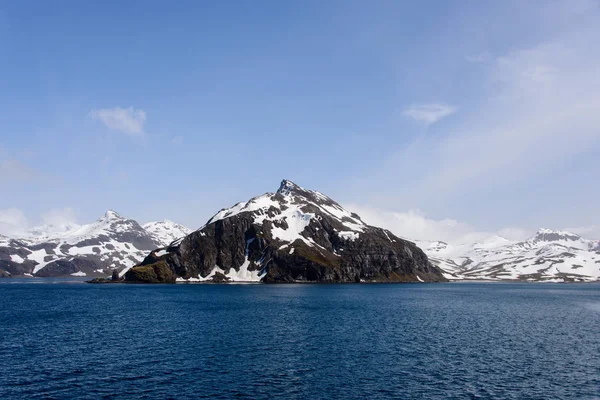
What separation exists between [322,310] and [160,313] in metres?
42.3

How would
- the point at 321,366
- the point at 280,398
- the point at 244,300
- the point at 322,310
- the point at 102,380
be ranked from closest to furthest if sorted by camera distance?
the point at 280,398 < the point at 102,380 < the point at 321,366 < the point at 322,310 < the point at 244,300

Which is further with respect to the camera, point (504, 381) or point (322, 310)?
point (322, 310)

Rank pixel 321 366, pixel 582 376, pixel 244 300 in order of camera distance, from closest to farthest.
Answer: pixel 582 376
pixel 321 366
pixel 244 300

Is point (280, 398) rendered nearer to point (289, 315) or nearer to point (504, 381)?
point (504, 381)

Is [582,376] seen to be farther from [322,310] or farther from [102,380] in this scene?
[322,310]

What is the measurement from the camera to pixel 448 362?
216 feet

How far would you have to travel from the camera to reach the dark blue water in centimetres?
5253

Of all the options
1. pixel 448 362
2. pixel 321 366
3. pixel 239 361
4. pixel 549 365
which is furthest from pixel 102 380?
pixel 549 365

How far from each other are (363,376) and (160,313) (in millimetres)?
73268

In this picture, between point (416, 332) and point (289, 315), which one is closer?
point (416, 332)

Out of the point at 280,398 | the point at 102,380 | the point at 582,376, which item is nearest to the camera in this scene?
the point at 280,398

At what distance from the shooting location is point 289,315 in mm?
115500

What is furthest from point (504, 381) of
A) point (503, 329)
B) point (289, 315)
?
point (289, 315)

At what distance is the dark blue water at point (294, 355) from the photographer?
52531 mm
